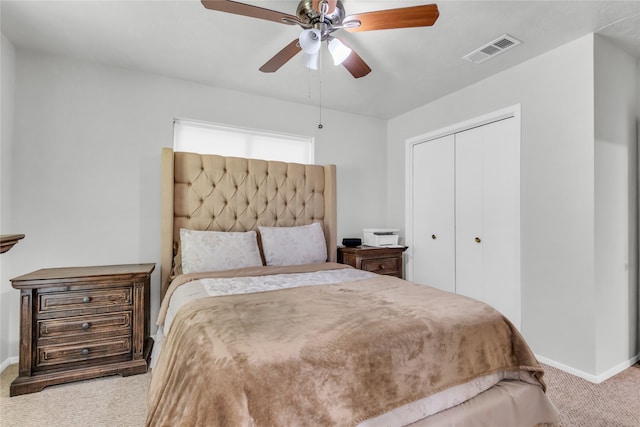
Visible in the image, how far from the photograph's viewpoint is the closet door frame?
9.07 feet

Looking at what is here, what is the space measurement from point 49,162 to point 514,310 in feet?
13.5

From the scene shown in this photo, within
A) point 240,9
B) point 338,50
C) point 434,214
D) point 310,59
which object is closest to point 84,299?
point 240,9

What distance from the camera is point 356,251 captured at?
3312 mm

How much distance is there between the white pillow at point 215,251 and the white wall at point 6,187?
1.23m

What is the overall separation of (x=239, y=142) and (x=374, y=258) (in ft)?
6.24

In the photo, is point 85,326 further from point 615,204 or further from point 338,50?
point 615,204

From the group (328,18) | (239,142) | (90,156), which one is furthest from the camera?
(239,142)

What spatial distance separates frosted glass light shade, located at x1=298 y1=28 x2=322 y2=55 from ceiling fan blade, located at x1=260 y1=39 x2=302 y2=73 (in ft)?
0.37

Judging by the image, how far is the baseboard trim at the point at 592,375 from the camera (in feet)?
7.46

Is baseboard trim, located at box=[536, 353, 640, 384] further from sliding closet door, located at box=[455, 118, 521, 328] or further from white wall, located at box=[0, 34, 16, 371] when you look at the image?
white wall, located at box=[0, 34, 16, 371]

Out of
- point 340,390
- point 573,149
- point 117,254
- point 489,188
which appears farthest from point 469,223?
point 117,254

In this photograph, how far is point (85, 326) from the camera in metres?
2.22

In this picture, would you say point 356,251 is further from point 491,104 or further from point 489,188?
point 491,104

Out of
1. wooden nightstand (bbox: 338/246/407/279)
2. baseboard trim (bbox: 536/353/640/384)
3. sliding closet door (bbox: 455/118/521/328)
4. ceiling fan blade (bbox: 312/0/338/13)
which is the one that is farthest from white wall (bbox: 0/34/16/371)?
baseboard trim (bbox: 536/353/640/384)
